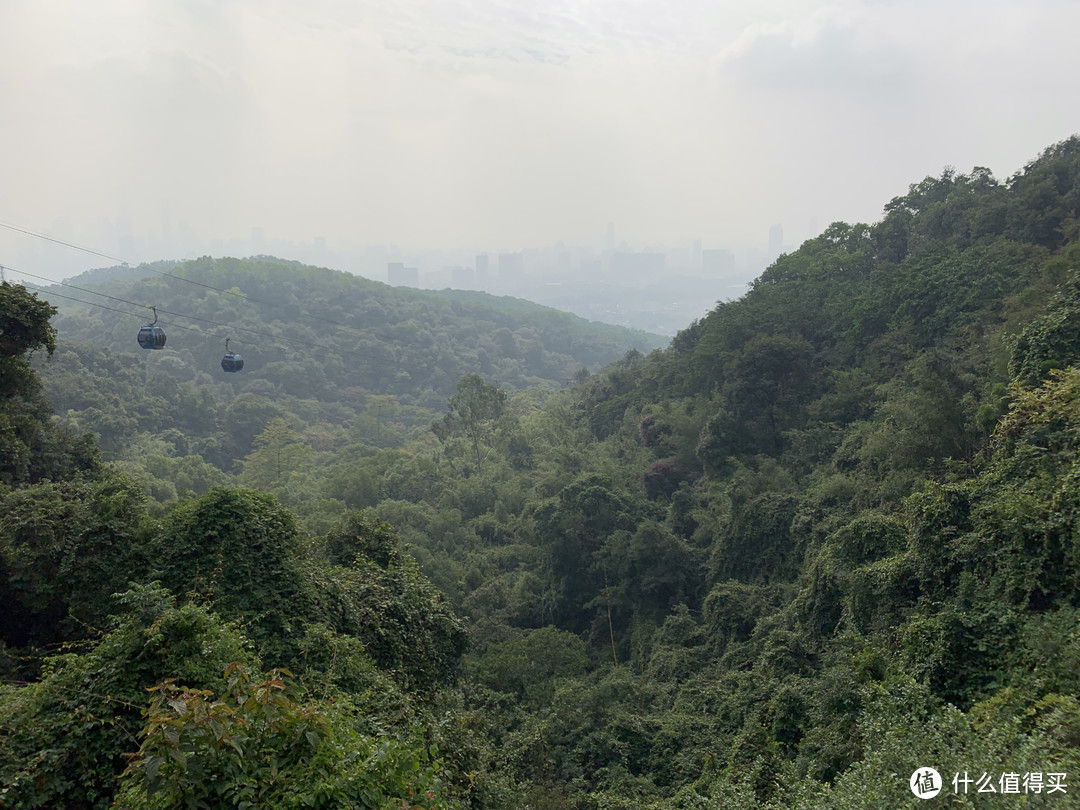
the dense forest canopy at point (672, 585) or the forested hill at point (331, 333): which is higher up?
the forested hill at point (331, 333)

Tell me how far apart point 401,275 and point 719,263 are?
83379mm

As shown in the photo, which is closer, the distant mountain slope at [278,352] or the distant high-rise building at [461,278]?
the distant mountain slope at [278,352]

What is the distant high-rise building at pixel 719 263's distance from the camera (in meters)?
160

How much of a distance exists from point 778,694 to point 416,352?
212 ft

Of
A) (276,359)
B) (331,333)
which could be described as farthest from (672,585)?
(331,333)

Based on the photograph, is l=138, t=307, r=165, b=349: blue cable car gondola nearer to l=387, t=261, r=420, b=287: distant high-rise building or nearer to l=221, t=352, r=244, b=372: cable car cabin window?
l=221, t=352, r=244, b=372: cable car cabin window

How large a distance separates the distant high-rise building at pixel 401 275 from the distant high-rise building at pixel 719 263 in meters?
77.3

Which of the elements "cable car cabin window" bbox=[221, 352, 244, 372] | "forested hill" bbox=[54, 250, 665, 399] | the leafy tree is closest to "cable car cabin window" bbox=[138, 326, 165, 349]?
"cable car cabin window" bbox=[221, 352, 244, 372]

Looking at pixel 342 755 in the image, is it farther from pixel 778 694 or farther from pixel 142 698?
pixel 778 694

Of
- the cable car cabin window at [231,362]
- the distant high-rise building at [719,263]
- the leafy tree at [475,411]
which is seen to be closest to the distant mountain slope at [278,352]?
the leafy tree at [475,411]

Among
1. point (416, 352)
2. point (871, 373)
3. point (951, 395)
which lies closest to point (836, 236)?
point (871, 373)

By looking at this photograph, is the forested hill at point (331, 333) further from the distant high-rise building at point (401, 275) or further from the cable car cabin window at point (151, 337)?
the distant high-rise building at point (401, 275)

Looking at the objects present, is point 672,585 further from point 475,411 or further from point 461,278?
point 461,278

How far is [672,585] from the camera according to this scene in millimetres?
17281
